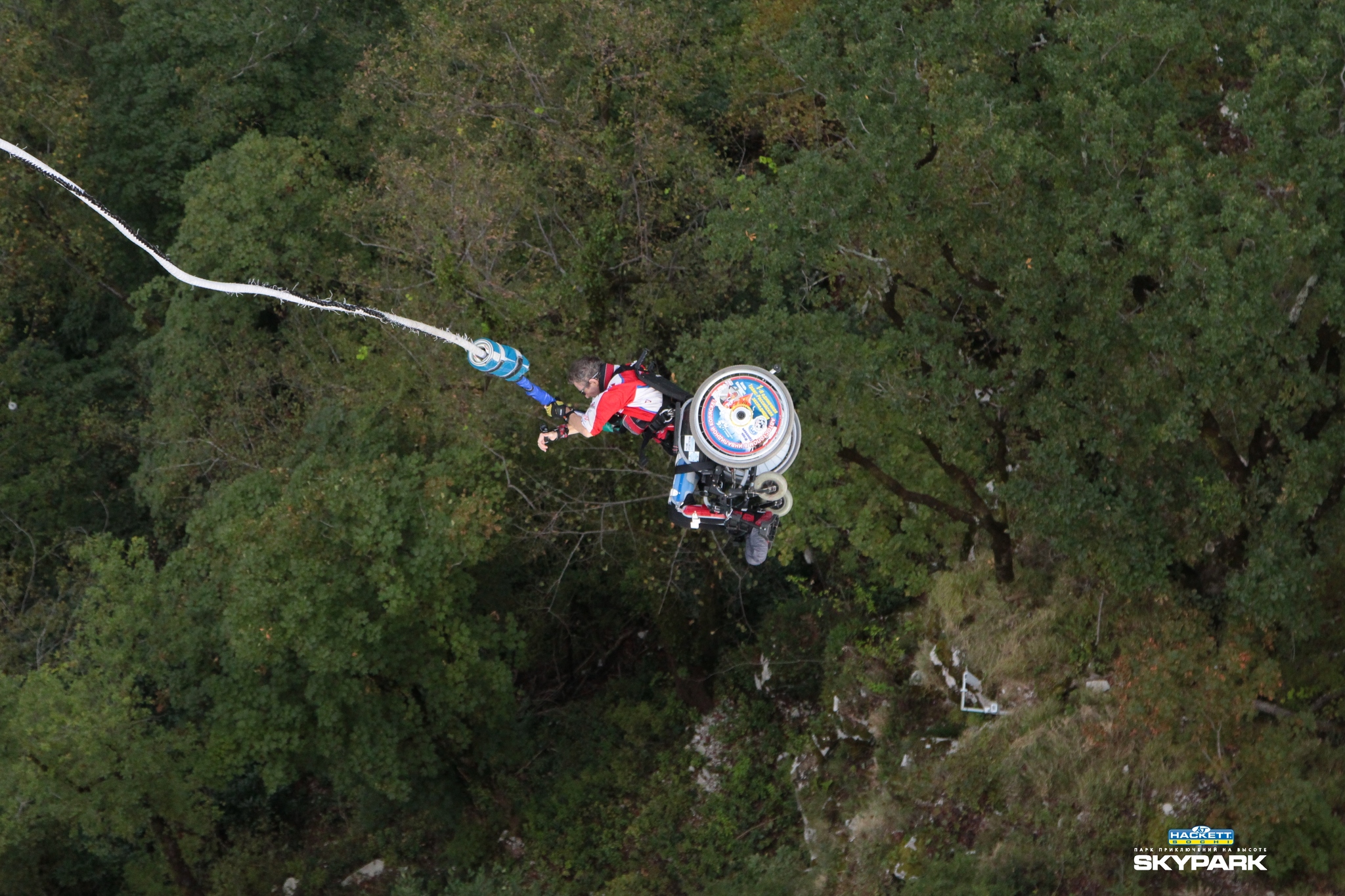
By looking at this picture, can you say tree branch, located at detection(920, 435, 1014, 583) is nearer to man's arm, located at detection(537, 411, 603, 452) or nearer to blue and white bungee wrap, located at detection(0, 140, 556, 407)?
man's arm, located at detection(537, 411, 603, 452)

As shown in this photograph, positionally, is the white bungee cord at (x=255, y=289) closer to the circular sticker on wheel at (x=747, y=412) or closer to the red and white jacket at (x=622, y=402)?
the red and white jacket at (x=622, y=402)

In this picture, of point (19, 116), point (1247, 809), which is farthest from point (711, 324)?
point (19, 116)

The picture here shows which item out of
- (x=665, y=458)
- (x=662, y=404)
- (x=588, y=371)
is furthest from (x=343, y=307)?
(x=665, y=458)

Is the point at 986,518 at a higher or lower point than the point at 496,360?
lower

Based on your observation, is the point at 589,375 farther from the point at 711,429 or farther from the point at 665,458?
the point at 665,458

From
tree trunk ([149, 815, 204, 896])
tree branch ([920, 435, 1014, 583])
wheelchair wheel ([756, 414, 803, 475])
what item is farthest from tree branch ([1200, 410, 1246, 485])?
tree trunk ([149, 815, 204, 896])

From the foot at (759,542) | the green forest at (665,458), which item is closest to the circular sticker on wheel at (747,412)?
the foot at (759,542)
